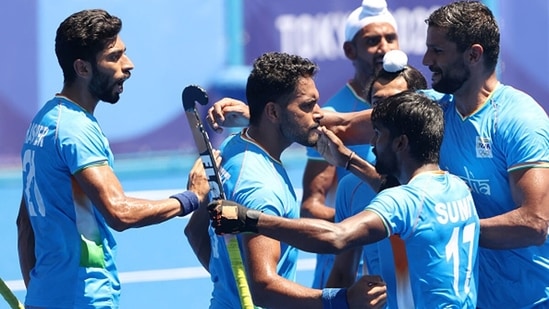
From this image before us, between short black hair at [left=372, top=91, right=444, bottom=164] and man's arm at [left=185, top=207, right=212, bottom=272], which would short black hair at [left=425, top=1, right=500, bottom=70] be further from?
man's arm at [left=185, top=207, right=212, bottom=272]

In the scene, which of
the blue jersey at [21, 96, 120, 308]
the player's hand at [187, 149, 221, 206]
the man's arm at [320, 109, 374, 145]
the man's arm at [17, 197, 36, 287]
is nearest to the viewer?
the blue jersey at [21, 96, 120, 308]

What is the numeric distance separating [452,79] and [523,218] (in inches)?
26.7

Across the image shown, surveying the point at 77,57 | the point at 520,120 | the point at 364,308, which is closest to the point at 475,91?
the point at 520,120

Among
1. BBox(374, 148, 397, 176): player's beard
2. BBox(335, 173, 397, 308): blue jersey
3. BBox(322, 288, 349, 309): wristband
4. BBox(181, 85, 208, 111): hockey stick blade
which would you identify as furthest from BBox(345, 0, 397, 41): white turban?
BBox(322, 288, 349, 309): wristband

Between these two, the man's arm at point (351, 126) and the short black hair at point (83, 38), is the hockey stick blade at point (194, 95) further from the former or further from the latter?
the man's arm at point (351, 126)

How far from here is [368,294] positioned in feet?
14.5

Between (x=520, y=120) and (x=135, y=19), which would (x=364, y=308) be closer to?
(x=520, y=120)

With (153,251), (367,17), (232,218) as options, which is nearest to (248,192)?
(232,218)

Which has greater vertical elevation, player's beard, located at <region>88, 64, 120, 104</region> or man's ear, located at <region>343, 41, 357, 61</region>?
player's beard, located at <region>88, 64, 120, 104</region>

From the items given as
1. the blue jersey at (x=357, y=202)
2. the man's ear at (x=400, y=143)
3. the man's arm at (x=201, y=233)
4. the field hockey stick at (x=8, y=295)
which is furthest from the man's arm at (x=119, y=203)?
the man's ear at (x=400, y=143)

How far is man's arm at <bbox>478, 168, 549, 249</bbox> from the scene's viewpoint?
4.82m

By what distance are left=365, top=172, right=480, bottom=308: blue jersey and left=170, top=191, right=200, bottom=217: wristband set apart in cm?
106

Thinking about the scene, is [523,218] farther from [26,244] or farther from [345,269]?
[26,244]

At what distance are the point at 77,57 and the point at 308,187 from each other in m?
2.08
